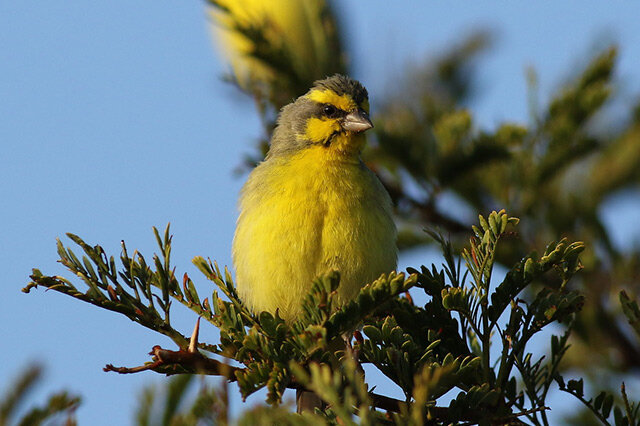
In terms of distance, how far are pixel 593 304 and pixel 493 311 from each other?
3.82ft

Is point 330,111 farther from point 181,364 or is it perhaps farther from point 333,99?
point 181,364

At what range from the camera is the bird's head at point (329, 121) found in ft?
14.3

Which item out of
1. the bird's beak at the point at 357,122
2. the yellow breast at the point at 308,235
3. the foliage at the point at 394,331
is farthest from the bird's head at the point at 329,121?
the foliage at the point at 394,331

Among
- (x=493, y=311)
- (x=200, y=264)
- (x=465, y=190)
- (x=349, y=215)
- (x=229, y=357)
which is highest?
(x=465, y=190)

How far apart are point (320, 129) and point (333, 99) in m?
0.19

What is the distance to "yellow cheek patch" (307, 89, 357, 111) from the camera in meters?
4.50

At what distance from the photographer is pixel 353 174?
408 cm

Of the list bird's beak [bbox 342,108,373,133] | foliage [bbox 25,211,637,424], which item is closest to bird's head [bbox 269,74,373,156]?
bird's beak [bbox 342,108,373,133]

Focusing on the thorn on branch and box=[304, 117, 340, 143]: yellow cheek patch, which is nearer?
the thorn on branch

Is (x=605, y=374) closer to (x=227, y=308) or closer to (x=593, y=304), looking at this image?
(x=593, y=304)

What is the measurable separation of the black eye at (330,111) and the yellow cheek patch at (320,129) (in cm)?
3

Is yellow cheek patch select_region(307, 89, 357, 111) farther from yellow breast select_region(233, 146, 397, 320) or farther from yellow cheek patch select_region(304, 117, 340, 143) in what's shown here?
yellow breast select_region(233, 146, 397, 320)

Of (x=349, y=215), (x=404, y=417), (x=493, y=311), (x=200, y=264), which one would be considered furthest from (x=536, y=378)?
(x=349, y=215)

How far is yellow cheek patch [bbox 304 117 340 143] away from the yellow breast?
39 cm
